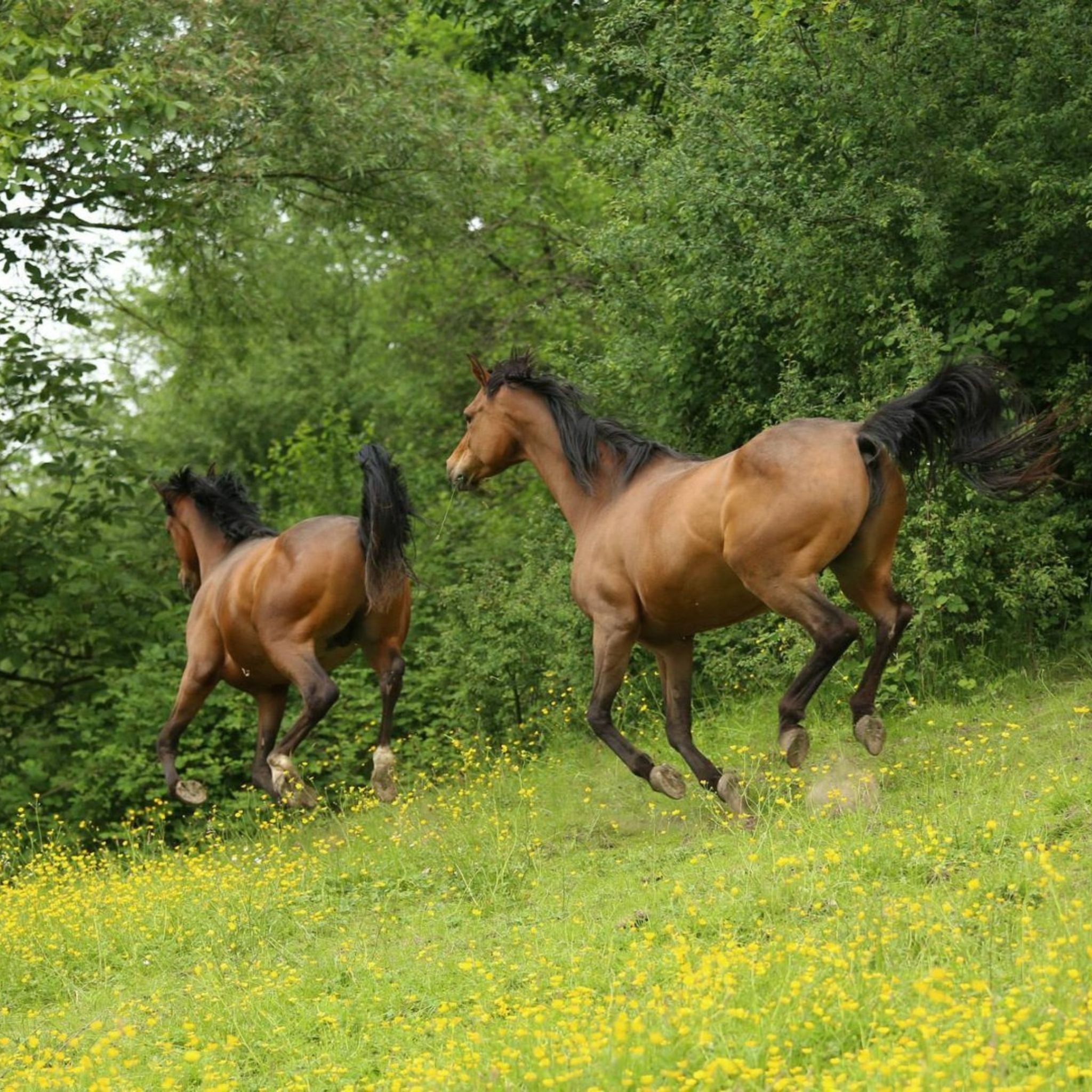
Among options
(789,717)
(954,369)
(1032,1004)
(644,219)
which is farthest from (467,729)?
(1032,1004)

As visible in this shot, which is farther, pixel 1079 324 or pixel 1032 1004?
pixel 1079 324

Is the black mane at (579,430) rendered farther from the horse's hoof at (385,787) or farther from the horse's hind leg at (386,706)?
the horse's hoof at (385,787)

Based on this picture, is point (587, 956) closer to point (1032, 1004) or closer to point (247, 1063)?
point (247, 1063)

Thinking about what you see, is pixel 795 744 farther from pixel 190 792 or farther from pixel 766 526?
pixel 190 792

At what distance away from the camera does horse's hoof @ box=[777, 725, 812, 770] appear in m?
8.96

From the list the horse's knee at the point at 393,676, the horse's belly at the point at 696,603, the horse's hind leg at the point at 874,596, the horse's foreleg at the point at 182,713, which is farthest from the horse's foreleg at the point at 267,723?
the horse's hind leg at the point at 874,596

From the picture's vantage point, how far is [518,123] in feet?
60.6

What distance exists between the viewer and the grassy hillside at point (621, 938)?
5398 millimetres

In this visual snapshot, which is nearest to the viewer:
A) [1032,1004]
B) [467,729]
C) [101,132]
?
[1032,1004]

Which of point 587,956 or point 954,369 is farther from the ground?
point 954,369

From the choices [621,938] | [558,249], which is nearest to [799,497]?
[621,938]

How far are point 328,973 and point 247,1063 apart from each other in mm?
944

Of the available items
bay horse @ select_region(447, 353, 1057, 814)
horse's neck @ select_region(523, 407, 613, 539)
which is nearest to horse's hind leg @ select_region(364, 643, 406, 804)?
horse's neck @ select_region(523, 407, 613, 539)

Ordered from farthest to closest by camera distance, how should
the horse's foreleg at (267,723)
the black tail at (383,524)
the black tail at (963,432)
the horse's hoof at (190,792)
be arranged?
the horse's foreleg at (267,723) < the horse's hoof at (190,792) < the black tail at (383,524) < the black tail at (963,432)
